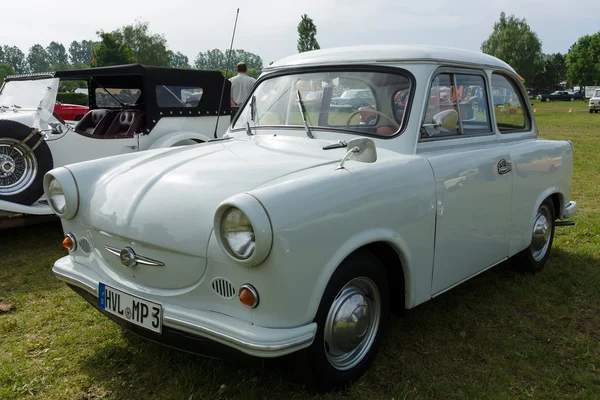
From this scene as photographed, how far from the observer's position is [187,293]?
7.40ft

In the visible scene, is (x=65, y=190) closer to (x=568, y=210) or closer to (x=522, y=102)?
(x=522, y=102)

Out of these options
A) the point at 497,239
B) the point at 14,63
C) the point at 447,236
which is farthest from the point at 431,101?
the point at 14,63

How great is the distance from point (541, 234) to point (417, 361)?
2039 mm

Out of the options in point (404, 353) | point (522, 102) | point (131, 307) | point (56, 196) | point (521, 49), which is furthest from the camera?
point (521, 49)

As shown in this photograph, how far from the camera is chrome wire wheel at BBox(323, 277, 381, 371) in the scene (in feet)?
7.89

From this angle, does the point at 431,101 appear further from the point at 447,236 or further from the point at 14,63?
the point at 14,63

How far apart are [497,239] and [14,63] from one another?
162658 millimetres

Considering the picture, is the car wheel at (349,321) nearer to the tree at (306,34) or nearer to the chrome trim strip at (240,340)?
the chrome trim strip at (240,340)

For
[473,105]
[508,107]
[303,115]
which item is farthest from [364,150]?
[508,107]

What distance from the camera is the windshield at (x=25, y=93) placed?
6070 mm

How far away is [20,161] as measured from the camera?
5324 millimetres

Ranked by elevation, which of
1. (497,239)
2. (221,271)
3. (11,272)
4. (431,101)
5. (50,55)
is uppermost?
(50,55)

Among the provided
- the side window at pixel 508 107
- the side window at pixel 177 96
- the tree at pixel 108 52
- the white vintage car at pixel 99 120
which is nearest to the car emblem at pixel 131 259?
the side window at pixel 508 107

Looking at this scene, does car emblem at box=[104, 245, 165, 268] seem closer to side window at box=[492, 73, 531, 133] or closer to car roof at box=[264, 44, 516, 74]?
car roof at box=[264, 44, 516, 74]
